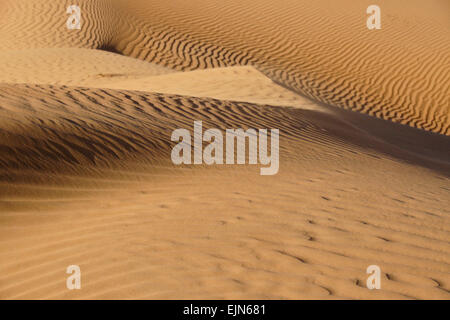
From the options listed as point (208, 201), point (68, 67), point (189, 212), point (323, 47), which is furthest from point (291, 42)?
point (189, 212)

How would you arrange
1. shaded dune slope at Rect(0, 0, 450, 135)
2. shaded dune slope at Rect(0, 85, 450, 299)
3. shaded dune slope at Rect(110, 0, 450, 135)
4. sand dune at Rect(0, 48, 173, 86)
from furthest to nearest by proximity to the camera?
shaded dune slope at Rect(0, 0, 450, 135) < shaded dune slope at Rect(110, 0, 450, 135) < sand dune at Rect(0, 48, 173, 86) < shaded dune slope at Rect(0, 85, 450, 299)

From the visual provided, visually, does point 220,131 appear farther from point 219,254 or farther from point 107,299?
point 107,299

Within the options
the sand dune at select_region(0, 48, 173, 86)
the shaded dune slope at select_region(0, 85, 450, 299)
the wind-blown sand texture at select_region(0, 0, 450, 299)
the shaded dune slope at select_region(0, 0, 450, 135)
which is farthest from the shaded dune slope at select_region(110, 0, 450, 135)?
the shaded dune slope at select_region(0, 85, 450, 299)

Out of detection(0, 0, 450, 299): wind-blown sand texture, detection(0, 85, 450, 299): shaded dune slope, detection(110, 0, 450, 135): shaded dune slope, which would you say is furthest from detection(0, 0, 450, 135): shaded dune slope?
detection(0, 85, 450, 299): shaded dune slope

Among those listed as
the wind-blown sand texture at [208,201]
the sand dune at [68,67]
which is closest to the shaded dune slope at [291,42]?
the sand dune at [68,67]

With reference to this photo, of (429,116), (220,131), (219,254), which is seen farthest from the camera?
(429,116)

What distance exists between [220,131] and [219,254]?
4.05 m

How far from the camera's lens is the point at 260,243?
3.67 m

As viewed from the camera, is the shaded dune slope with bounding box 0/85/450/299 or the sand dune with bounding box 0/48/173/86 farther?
the sand dune with bounding box 0/48/173/86

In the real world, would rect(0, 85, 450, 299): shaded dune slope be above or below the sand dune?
below

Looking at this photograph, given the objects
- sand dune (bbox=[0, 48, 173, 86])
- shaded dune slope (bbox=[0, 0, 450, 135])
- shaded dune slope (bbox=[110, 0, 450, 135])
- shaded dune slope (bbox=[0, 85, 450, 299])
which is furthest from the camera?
shaded dune slope (bbox=[0, 0, 450, 135])

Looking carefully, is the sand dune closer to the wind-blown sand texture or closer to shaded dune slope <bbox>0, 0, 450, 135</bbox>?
the wind-blown sand texture

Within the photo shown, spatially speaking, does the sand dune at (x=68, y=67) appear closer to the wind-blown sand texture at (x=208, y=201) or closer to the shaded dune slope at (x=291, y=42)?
the wind-blown sand texture at (x=208, y=201)

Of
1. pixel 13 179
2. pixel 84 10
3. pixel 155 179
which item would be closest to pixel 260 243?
pixel 155 179
